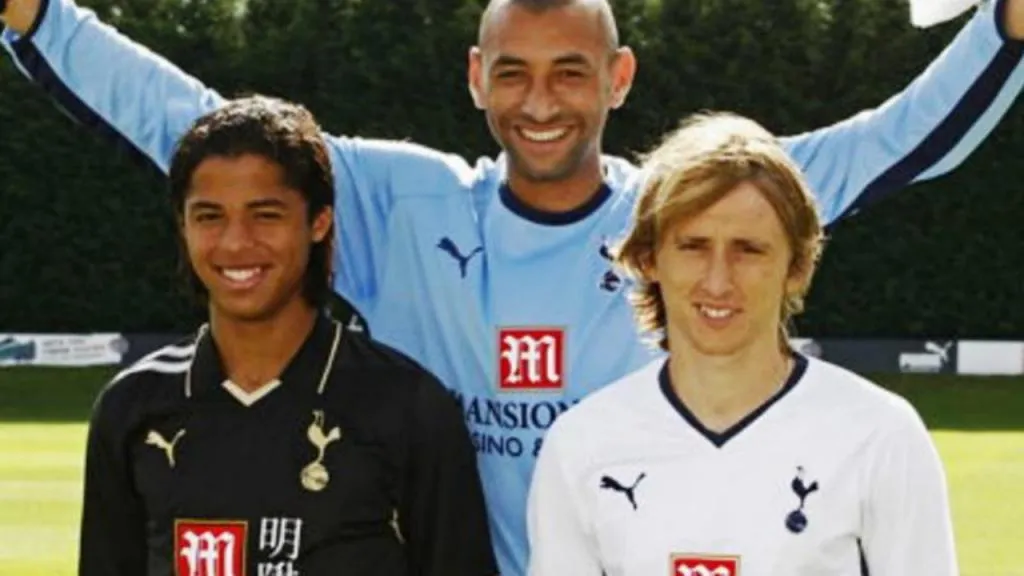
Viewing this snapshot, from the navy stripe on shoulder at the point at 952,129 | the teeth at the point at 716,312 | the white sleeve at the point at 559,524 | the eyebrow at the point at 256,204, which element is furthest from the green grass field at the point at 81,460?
Result: the teeth at the point at 716,312

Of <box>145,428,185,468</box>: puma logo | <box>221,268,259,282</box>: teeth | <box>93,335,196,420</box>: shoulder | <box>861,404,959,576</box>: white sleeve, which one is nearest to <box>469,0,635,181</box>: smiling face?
<box>221,268,259,282</box>: teeth

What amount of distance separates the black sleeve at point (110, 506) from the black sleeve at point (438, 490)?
44cm

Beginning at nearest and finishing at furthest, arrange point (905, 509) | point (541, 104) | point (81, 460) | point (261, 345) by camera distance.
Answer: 1. point (905, 509)
2. point (261, 345)
3. point (541, 104)
4. point (81, 460)

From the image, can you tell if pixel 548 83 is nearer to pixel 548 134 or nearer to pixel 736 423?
pixel 548 134

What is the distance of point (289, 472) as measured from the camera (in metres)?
3.38

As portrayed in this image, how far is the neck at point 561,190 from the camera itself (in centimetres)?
382

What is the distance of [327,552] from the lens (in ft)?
11.0

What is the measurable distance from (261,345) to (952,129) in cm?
126

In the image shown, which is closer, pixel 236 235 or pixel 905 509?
pixel 905 509

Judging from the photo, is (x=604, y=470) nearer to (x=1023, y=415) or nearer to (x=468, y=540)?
(x=468, y=540)

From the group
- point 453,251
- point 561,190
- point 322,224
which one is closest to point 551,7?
point 561,190

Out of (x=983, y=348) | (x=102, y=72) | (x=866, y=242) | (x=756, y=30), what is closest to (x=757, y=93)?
(x=756, y=30)

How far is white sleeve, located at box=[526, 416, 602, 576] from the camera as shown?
3.22 meters

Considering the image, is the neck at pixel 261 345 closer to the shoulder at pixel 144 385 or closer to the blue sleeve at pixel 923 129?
the shoulder at pixel 144 385
